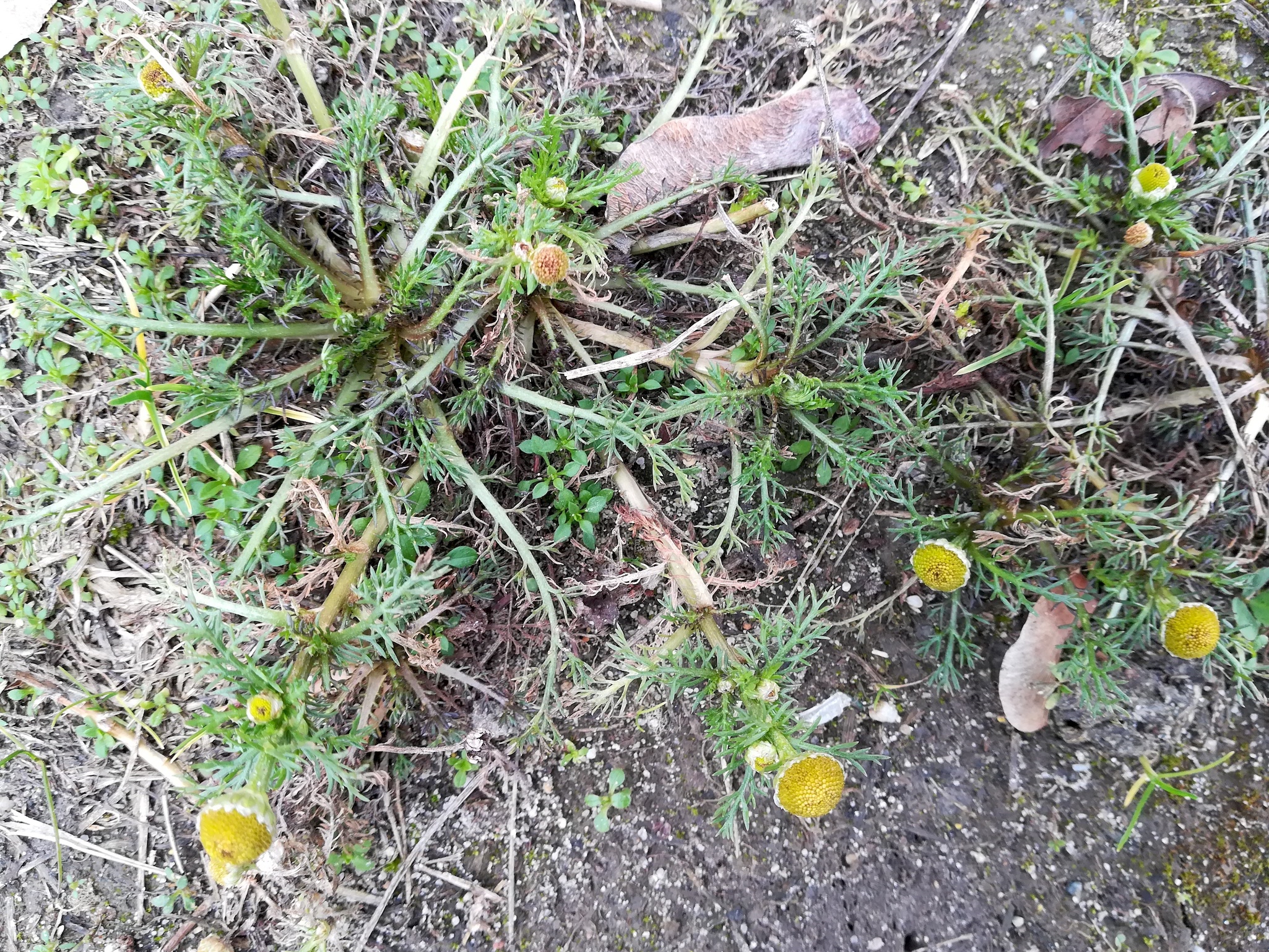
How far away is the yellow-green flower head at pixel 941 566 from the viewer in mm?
1963

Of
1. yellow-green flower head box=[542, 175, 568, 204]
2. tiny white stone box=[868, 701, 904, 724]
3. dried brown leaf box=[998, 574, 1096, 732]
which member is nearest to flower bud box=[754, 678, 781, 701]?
tiny white stone box=[868, 701, 904, 724]

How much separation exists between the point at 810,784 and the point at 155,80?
2205mm

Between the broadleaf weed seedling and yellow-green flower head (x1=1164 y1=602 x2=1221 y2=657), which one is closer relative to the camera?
yellow-green flower head (x1=1164 y1=602 x2=1221 y2=657)

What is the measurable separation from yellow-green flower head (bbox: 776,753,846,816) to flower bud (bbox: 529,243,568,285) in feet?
4.02

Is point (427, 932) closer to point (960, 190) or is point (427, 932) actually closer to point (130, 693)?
point (130, 693)

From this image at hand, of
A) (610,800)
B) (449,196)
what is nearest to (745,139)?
(449,196)

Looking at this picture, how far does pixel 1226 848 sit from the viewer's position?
2154mm

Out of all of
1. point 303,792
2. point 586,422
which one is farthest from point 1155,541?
point 303,792

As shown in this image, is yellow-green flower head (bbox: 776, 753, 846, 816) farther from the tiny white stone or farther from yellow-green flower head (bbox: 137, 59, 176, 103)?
yellow-green flower head (bbox: 137, 59, 176, 103)

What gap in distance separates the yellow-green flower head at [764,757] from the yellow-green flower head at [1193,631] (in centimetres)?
105

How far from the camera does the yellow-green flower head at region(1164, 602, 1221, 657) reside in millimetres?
1879

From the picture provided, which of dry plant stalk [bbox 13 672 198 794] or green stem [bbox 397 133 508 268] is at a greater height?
green stem [bbox 397 133 508 268]

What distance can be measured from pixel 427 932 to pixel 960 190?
273 cm

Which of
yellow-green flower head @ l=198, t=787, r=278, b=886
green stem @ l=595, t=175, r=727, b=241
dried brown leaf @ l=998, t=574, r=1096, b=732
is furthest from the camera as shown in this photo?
dried brown leaf @ l=998, t=574, r=1096, b=732
